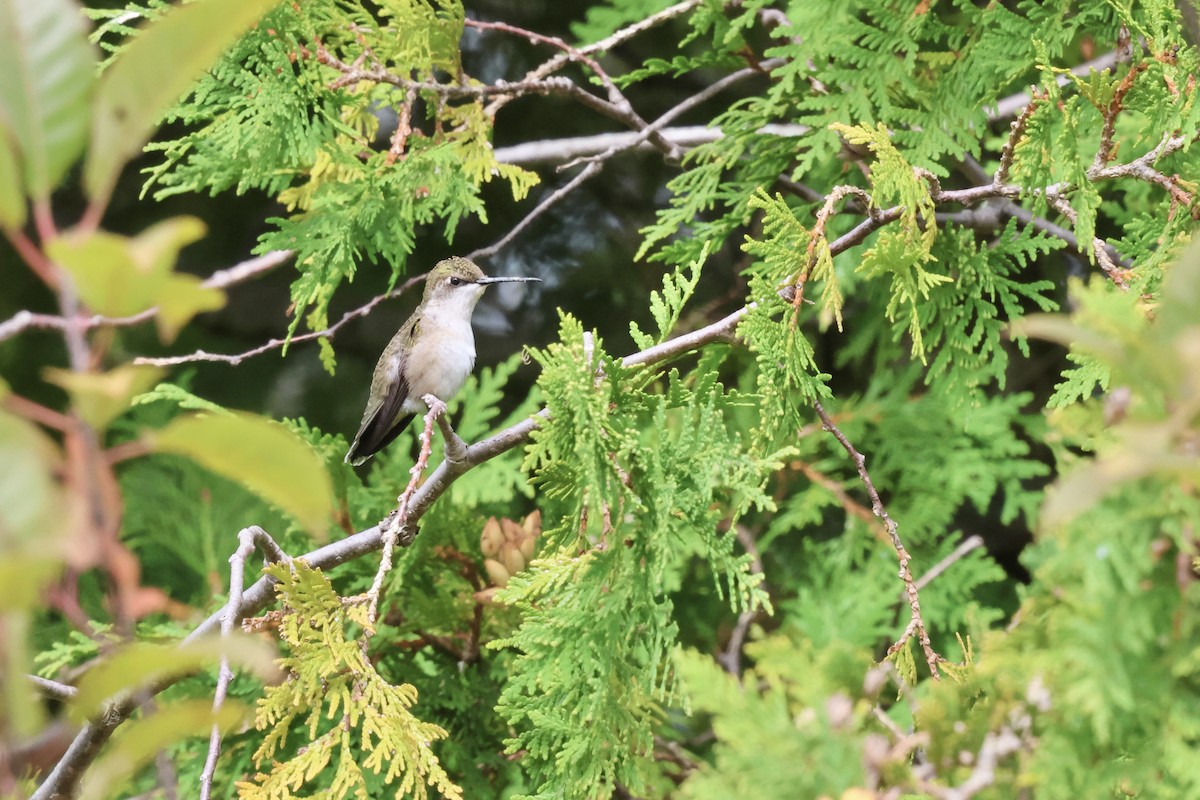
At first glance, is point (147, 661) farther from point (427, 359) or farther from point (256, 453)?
point (427, 359)

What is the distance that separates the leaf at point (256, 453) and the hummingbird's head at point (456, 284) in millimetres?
2652

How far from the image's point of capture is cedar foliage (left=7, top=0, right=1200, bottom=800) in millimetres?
962

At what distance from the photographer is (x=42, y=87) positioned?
73 centimetres

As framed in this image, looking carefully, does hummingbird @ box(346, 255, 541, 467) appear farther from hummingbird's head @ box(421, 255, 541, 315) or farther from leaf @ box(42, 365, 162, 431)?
leaf @ box(42, 365, 162, 431)

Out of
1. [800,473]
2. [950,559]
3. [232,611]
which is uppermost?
[232,611]

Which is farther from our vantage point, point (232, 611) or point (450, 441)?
point (450, 441)

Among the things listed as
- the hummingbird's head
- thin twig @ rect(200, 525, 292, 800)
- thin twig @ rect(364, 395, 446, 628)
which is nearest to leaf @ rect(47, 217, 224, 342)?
thin twig @ rect(200, 525, 292, 800)

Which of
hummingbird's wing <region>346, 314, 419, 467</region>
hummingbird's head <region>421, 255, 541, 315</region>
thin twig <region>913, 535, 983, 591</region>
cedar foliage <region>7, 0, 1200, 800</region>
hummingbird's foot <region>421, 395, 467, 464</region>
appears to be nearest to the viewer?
cedar foliage <region>7, 0, 1200, 800</region>

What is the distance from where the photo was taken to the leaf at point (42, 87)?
28.2 inches

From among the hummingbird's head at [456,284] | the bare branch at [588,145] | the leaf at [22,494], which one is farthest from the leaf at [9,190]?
the hummingbird's head at [456,284]

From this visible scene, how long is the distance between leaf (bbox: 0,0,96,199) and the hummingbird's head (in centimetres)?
262

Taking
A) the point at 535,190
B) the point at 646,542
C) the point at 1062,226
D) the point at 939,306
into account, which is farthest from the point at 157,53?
the point at 535,190

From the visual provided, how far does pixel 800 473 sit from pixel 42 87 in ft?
9.25

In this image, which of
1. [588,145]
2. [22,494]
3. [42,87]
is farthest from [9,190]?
[588,145]
